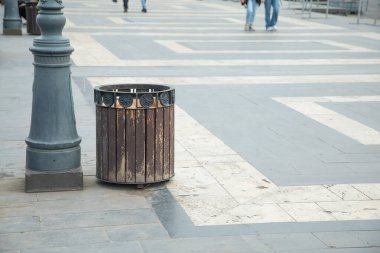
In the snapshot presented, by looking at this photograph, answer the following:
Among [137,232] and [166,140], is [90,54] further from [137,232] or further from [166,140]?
[137,232]

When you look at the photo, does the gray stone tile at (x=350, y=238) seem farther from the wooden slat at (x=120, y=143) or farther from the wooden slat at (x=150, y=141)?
the wooden slat at (x=120, y=143)

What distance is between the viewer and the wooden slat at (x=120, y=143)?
6.33m

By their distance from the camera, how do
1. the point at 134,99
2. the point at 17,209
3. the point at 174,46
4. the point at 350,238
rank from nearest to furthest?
the point at 350,238 < the point at 17,209 < the point at 134,99 < the point at 174,46

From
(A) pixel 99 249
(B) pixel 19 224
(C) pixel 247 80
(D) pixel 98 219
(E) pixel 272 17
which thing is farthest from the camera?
(E) pixel 272 17

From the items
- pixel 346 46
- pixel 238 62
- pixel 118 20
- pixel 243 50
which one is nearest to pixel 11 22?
pixel 118 20

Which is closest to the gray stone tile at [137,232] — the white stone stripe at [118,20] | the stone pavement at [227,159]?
the stone pavement at [227,159]

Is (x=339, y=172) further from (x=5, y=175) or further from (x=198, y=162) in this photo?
(x=5, y=175)

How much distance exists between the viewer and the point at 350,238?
215 inches

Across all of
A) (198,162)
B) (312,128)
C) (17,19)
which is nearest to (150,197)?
(198,162)

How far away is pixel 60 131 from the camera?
6527 mm

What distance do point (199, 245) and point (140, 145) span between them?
1.37 m

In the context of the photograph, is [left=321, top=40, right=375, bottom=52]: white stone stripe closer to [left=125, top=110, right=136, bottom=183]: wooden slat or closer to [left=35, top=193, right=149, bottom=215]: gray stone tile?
[left=125, top=110, right=136, bottom=183]: wooden slat

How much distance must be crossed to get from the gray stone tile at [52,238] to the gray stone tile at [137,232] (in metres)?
0.07

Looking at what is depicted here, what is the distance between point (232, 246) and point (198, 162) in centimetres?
230
